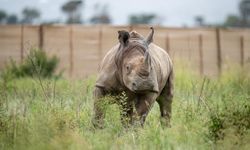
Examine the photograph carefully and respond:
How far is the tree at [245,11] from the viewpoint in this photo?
85412 millimetres

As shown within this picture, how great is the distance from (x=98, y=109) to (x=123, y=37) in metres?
1.09

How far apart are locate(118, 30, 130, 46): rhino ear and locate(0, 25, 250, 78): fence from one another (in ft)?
60.0

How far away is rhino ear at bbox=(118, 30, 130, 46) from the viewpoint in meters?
10.4

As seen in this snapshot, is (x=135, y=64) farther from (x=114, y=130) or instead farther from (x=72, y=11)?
(x=72, y=11)

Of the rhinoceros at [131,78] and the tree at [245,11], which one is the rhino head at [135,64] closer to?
the rhinoceros at [131,78]

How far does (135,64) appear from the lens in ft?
32.8

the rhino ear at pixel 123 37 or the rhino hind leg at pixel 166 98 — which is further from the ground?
the rhino ear at pixel 123 37

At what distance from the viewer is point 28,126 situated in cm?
894

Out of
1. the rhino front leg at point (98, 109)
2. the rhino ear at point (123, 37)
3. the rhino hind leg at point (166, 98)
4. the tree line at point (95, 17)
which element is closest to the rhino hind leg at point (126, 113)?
the rhino front leg at point (98, 109)

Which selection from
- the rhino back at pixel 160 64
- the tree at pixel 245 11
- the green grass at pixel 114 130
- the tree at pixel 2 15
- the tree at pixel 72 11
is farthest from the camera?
the tree at pixel 245 11

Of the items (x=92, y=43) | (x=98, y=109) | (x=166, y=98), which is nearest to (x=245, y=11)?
(x=92, y=43)

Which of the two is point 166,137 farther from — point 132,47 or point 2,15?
point 2,15

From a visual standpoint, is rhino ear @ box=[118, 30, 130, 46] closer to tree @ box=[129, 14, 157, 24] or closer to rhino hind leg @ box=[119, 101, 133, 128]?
rhino hind leg @ box=[119, 101, 133, 128]

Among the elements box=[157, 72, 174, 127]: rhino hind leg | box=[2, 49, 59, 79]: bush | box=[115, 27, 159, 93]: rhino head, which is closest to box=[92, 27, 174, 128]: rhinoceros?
box=[115, 27, 159, 93]: rhino head
